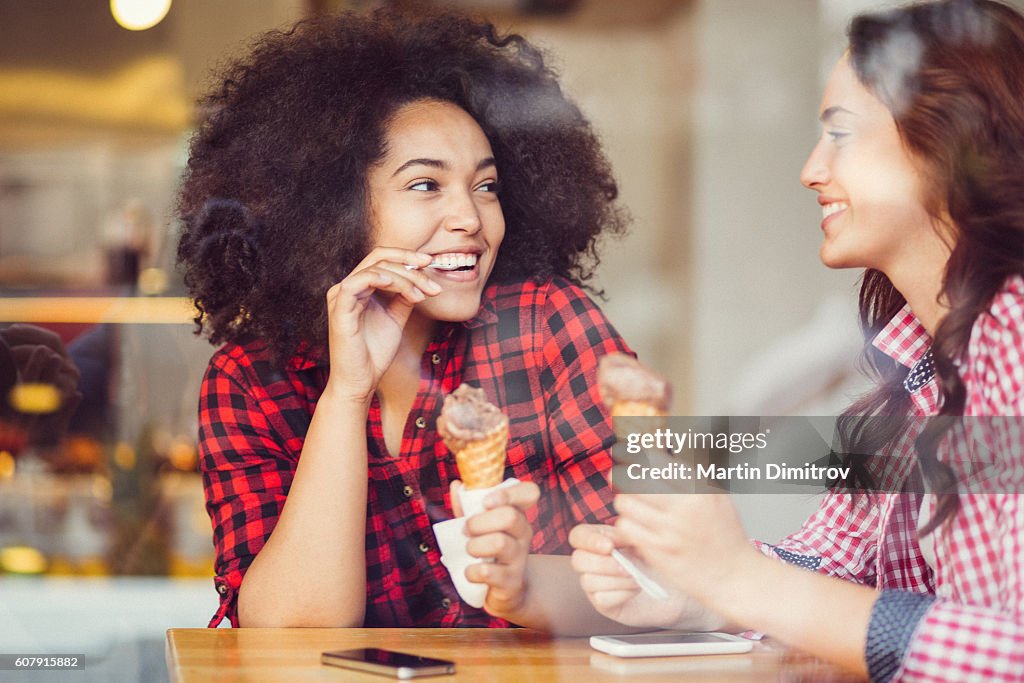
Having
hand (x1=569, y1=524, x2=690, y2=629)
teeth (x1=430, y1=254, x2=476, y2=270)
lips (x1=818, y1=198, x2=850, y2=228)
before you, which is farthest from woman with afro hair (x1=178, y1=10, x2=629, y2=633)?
lips (x1=818, y1=198, x2=850, y2=228)

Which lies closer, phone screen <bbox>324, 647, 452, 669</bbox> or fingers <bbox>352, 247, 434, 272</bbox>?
phone screen <bbox>324, 647, 452, 669</bbox>

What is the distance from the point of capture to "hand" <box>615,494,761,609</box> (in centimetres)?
105

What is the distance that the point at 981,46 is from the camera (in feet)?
4.04

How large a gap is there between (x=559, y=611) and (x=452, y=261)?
0.47 m

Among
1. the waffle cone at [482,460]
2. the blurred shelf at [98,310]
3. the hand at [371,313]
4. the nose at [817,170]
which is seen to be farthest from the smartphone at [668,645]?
the blurred shelf at [98,310]

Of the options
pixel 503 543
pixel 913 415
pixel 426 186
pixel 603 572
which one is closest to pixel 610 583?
pixel 603 572

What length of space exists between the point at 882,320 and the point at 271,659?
856 millimetres

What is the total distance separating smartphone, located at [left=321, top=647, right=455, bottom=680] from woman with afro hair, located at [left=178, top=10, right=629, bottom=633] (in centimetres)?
31

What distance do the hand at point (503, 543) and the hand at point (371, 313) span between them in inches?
8.9


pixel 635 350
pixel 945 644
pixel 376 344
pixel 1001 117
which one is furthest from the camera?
pixel 635 350

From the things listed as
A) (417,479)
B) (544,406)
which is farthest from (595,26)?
(417,479)

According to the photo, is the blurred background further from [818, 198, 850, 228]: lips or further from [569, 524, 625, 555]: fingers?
[569, 524, 625, 555]: fingers

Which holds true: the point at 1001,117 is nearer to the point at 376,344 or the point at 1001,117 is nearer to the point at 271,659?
the point at 376,344

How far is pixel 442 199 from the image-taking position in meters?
1.47
